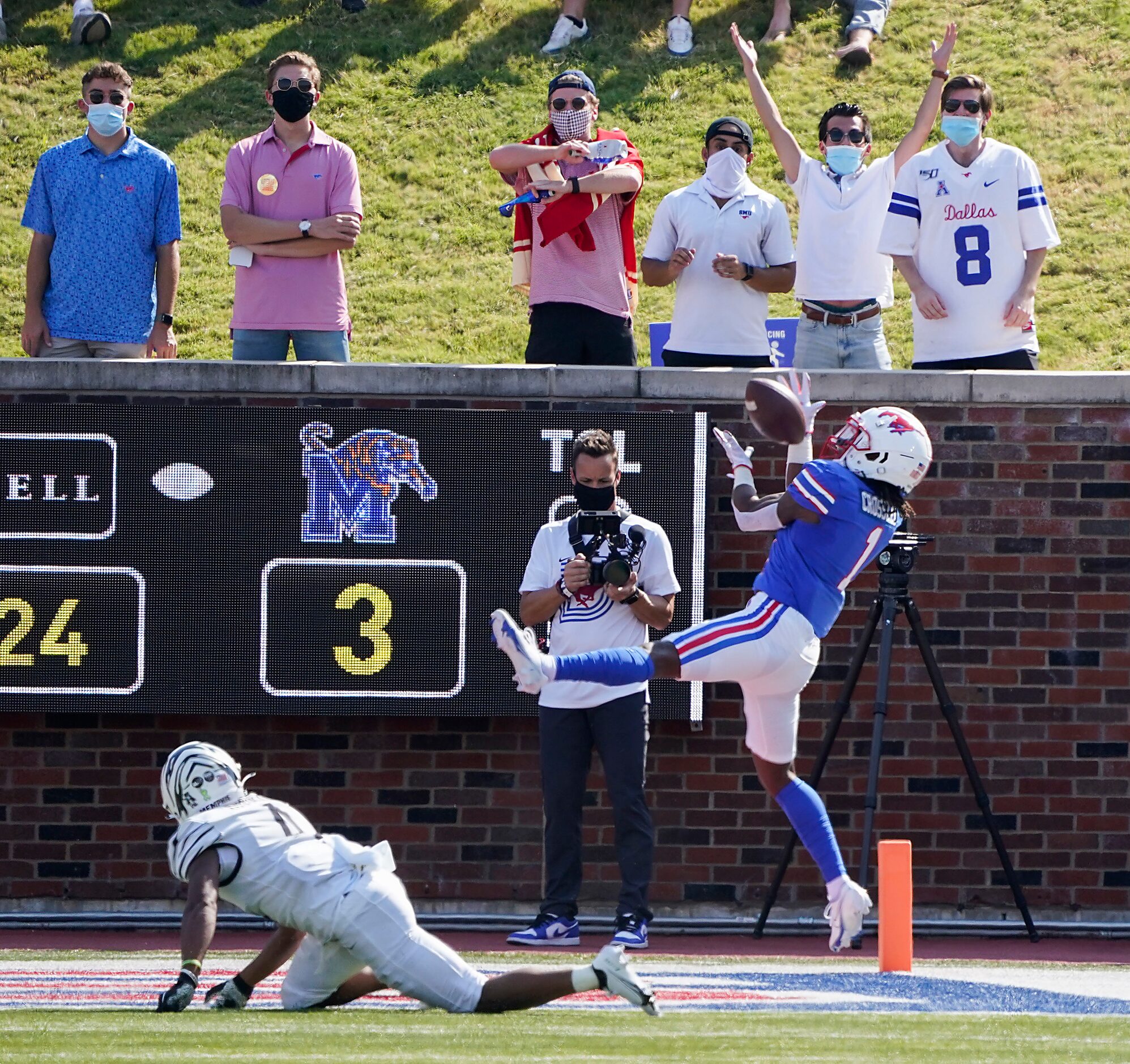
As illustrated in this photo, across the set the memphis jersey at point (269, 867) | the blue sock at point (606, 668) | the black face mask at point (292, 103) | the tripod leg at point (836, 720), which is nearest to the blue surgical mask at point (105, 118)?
the black face mask at point (292, 103)

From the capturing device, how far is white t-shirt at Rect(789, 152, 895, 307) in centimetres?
1035

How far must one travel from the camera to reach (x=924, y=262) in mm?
10234

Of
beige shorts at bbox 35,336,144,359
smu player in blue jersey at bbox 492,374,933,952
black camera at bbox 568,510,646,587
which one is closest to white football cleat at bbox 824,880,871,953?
smu player in blue jersey at bbox 492,374,933,952

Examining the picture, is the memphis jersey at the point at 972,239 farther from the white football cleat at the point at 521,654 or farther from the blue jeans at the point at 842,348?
the white football cleat at the point at 521,654

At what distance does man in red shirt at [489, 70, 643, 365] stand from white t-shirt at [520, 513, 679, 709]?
5.05ft

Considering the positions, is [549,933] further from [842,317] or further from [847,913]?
[842,317]

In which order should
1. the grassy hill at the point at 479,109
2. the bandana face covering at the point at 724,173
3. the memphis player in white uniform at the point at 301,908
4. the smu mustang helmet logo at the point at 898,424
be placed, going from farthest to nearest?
1. the grassy hill at the point at 479,109
2. the bandana face covering at the point at 724,173
3. the smu mustang helmet logo at the point at 898,424
4. the memphis player in white uniform at the point at 301,908

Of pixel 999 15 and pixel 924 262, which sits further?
pixel 999 15

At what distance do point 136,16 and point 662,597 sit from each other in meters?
12.9

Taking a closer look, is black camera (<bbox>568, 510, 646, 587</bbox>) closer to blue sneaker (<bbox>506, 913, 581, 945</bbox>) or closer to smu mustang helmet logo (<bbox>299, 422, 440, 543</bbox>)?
smu mustang helmet logo (<bbox>299, 422, 440, 543</bbox>)

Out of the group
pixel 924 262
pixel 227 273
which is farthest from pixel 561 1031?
pixel 227 273

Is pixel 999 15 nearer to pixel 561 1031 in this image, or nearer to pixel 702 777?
pixel 702 777

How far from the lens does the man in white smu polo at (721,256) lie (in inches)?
405

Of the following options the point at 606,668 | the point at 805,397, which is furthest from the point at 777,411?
the point at 606,668
